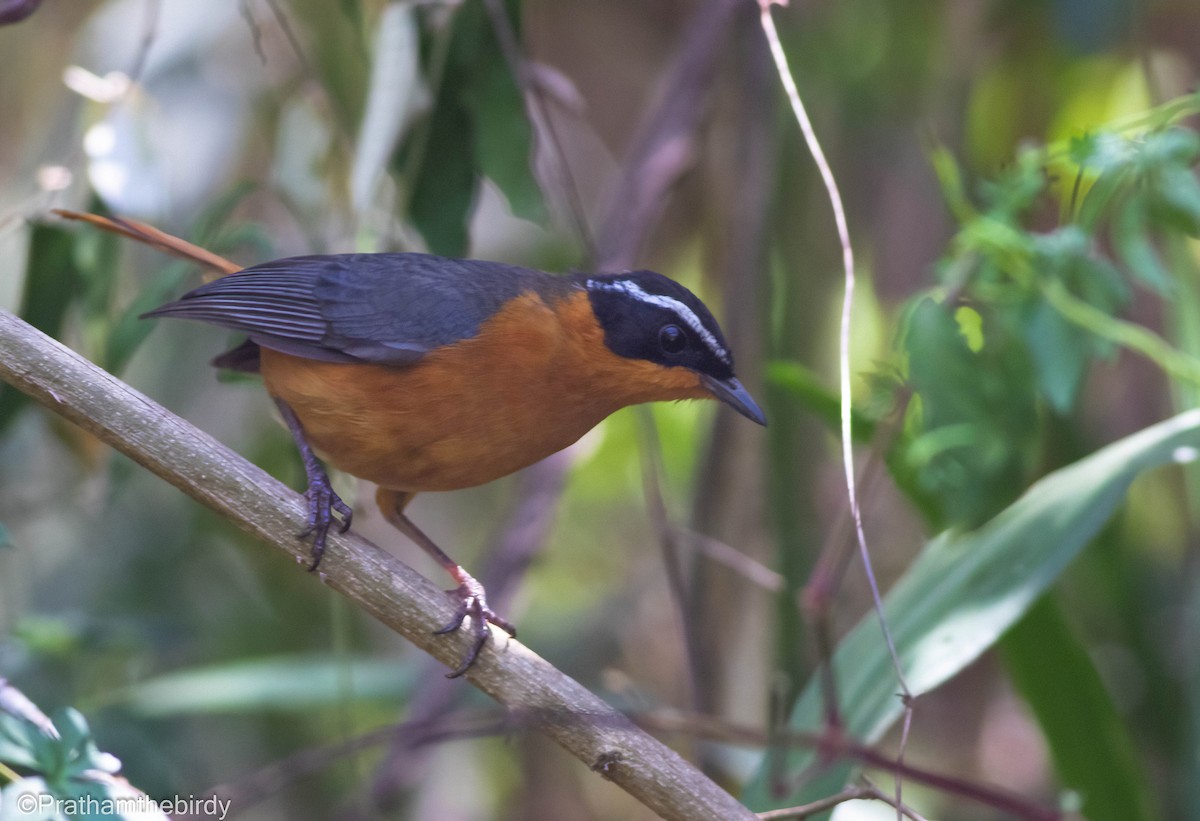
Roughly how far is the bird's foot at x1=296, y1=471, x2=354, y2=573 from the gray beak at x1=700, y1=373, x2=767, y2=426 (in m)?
0.93

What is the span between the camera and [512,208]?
10.1 ft

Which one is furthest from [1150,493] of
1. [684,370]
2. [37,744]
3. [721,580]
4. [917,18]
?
[37,744]

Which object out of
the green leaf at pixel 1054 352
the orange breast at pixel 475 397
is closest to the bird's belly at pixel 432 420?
the orange breast at pixel 475 397

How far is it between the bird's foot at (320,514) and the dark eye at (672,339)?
2.85 feet

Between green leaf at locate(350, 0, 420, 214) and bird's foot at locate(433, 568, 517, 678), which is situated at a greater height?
green leaf at locate(350, 0, 420, 214)

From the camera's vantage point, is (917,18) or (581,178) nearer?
(917,18)

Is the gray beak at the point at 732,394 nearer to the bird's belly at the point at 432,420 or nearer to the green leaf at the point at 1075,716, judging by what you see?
the bird's belly at the point at 432,420

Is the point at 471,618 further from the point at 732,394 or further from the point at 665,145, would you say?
the point at 665,145

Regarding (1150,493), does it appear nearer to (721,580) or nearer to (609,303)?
(721,580)

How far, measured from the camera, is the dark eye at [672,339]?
2.98m

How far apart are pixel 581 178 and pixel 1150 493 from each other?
3.04m

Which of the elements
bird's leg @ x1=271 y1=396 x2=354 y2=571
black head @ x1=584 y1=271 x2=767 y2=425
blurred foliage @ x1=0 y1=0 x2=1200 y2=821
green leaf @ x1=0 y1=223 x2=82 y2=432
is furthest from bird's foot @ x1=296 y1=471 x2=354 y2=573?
green leaf @ x1=0 y1=223 x2=82 y2=432

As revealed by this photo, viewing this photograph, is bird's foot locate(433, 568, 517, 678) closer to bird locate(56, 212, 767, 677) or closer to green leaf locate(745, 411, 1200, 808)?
bird locate(56, 212, 767, 677)

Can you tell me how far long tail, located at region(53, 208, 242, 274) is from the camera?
2973mm
